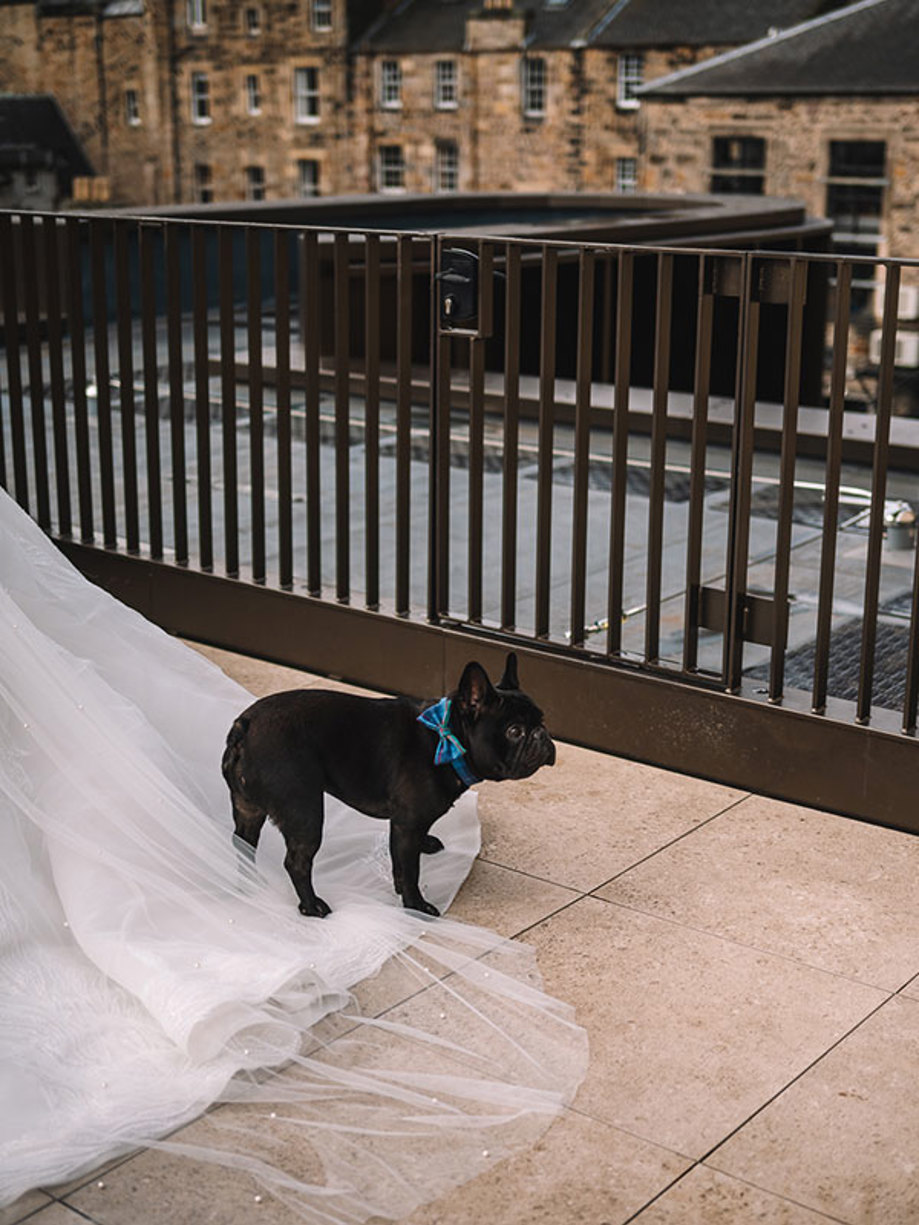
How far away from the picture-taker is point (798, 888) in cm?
396

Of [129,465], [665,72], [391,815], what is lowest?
[391,815]

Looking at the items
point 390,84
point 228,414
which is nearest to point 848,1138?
point 228,414

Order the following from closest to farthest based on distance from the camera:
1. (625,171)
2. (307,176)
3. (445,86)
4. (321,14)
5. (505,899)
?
(505,899)
(625,171)
(445,86)
(321,14)
(307,176)

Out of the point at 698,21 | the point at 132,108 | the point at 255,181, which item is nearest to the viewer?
the point at 698,21

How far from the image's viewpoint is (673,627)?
6.02 metres

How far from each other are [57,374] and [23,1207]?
396cm

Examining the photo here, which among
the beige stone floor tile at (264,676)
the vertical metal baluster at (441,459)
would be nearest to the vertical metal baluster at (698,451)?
the vertical metal baluster at (441,459)

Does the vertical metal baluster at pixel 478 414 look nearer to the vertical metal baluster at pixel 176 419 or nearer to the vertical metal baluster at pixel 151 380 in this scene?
the vertical metal baluster at pixel 176 419

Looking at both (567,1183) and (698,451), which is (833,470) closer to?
(698,451)

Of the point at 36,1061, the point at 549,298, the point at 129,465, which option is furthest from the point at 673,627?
the point at 36,1061

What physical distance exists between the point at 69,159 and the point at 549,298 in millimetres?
57939

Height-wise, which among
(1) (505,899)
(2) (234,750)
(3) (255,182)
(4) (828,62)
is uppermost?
(4) (828,62)

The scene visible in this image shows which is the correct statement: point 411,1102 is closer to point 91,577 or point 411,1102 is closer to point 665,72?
point 91,577

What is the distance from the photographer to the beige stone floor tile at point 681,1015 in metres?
3.03
